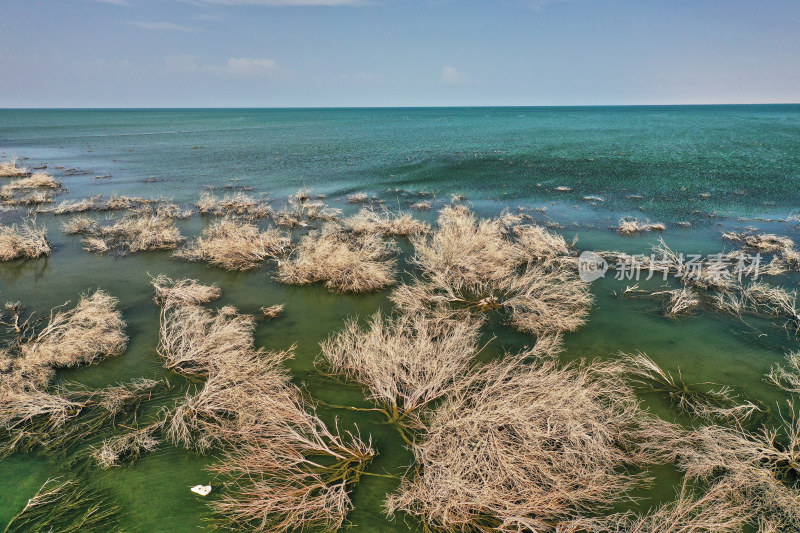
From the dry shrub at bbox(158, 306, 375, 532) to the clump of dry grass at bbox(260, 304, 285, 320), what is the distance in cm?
220

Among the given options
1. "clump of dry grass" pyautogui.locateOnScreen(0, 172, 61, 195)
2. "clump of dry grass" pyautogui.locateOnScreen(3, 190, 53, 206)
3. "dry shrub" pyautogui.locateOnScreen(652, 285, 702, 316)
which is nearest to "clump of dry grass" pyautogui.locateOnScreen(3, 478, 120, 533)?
"dry shrub" pyautogui.locateOnScreen(652, 285, 702, 316)

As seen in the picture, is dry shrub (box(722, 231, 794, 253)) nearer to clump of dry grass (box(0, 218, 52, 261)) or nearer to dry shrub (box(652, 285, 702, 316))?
dry shrub (box(652, 285, 702, 316))

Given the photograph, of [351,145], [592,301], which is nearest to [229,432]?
[592,301]

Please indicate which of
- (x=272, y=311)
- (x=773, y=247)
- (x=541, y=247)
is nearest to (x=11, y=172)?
(x=272, y=311)

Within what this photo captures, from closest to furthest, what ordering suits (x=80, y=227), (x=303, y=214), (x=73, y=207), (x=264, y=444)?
(x=264, y=444) < (x=80, y=227) < (x=303, y=214) < (x=73, y=207)

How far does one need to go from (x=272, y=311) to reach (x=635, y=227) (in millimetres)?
14477

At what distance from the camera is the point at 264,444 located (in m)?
6.40

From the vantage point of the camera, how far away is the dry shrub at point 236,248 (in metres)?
13.7

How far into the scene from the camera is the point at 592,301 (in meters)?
10.8

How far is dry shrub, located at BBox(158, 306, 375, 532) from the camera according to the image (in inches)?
216

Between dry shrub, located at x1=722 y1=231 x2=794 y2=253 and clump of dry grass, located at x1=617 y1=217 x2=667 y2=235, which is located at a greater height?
clump of dry grass, located at x1=617 y1=217 x2=667 y2=235

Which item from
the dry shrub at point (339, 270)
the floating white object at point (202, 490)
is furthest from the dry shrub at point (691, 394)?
the floating white object at point (202, 490)

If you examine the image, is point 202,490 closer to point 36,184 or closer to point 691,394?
point 691,394

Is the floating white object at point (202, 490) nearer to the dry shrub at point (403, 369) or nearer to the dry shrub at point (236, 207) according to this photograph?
the dry shrub at point (403, 369)
